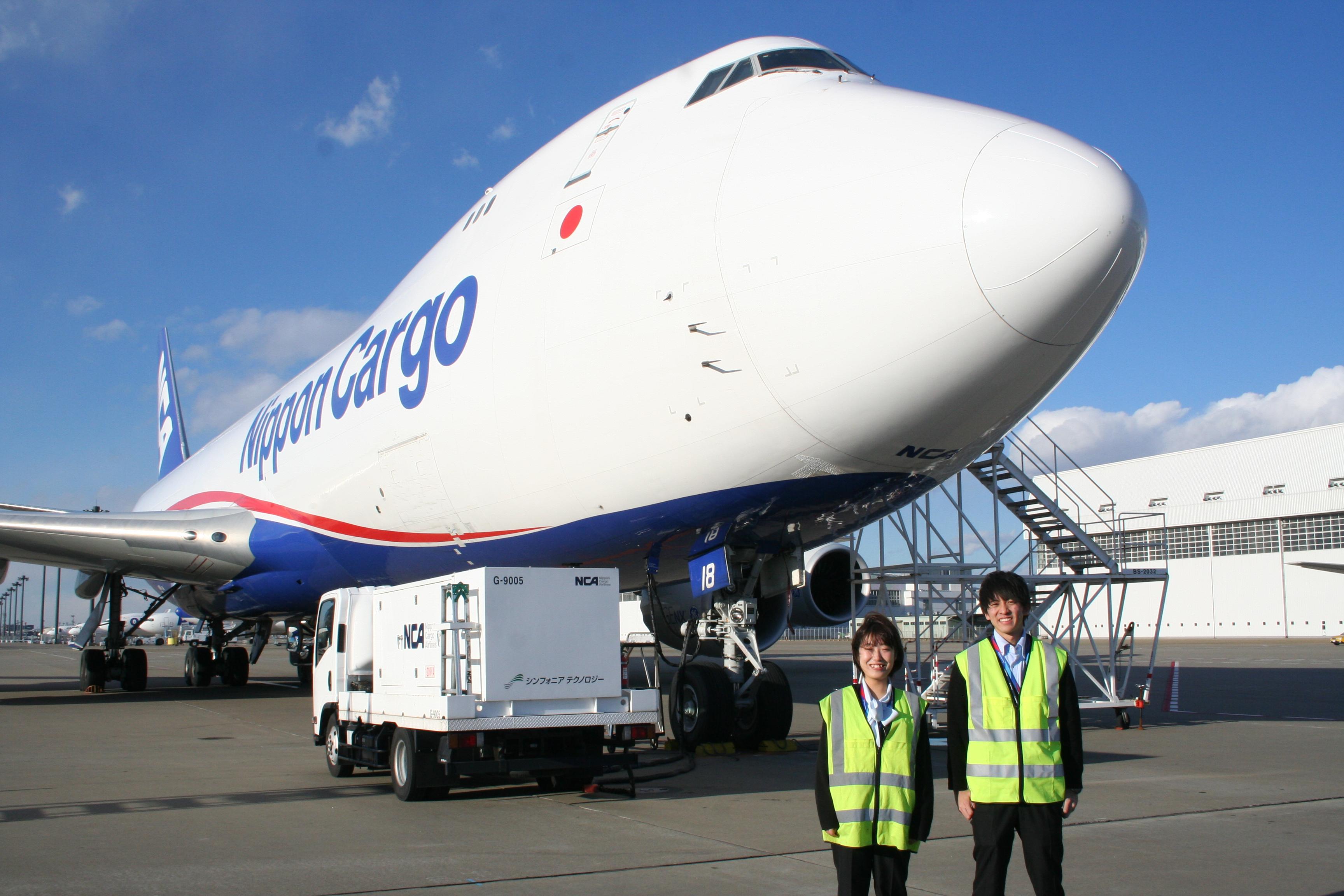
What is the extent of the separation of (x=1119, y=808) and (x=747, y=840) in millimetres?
2719

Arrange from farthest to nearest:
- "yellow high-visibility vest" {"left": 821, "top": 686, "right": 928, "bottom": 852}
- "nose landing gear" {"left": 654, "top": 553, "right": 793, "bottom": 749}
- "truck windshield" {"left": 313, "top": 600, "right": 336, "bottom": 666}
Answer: "truck windshield" {"left": 313, "top": 600, "right": 336, "bottom": 666} → "nose landing gear" {"left": 654, "top": 553, "right": 793, "bottom": 749} → "yellow high-visibility vest" {"left": 821, "top": 686, "right": 928, "bottom": 852}

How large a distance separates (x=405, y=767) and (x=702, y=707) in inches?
103

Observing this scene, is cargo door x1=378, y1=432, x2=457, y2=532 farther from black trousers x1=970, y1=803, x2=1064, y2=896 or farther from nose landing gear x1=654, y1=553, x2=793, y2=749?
black trousers x1=970, y1=803, x2=1064, y2=896

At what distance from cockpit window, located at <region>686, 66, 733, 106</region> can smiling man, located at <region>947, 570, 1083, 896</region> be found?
Answer: 5.43 metres

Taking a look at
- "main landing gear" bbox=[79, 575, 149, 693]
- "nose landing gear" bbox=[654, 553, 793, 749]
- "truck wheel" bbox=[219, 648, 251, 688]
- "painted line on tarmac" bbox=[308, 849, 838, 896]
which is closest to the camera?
"painted line on tarmac" bbox=[308, 849, 838, 896]

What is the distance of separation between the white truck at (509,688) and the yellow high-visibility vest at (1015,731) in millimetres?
3901

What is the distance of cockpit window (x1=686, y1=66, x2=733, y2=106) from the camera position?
822 centimetres

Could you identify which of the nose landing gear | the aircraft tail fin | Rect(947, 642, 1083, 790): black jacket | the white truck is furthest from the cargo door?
the aircraft tail fin

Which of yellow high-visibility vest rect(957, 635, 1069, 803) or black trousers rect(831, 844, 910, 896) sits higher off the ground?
yellow high-visibility vest rect(957, 635, 1069, 803)

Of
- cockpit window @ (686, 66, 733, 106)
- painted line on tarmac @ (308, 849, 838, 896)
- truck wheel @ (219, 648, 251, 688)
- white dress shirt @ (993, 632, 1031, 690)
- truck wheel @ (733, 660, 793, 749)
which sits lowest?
truck wheel @ (219, 648, 251, 688)

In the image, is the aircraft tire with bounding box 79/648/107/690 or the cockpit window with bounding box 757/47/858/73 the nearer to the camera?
the cockpit window with bounding box 757/47/858/73

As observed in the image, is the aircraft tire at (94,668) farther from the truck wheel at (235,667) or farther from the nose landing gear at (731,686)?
the nose landing gear at (731,686)

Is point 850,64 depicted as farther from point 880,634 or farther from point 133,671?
point 133,671

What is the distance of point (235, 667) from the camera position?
21.9m
